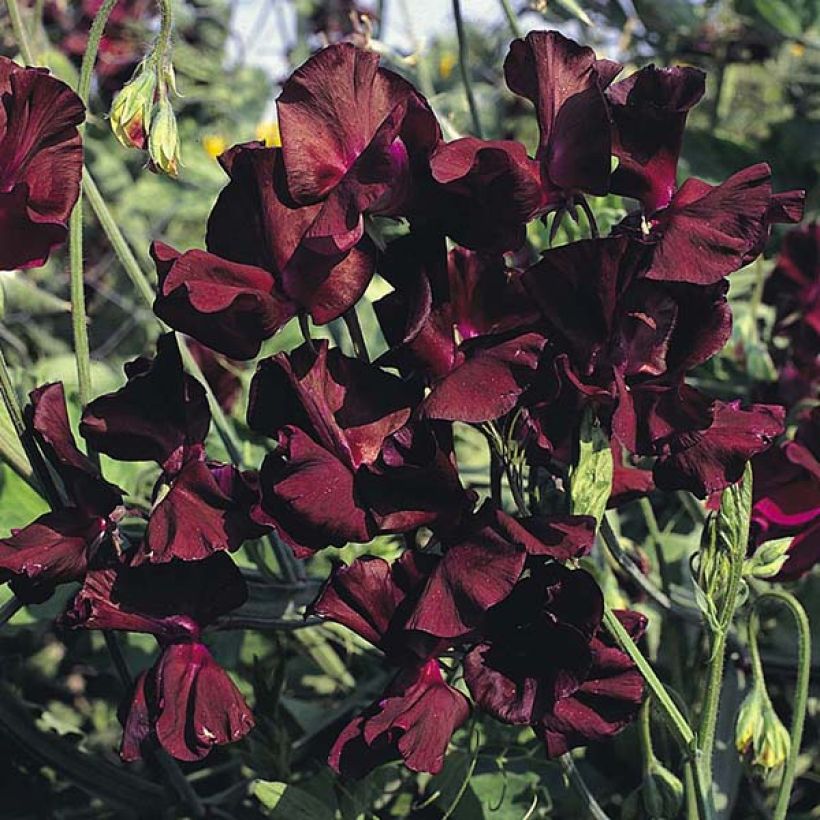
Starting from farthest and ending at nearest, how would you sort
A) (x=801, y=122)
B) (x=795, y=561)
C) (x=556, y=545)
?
(x=801, y=122) < (x=795, y=561) < (x=556, y=545)

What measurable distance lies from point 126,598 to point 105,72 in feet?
5.13

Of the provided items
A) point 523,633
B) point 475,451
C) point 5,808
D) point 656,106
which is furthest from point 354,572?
point 475,451

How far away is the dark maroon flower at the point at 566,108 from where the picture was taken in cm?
57

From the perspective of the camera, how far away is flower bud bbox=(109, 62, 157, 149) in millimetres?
666

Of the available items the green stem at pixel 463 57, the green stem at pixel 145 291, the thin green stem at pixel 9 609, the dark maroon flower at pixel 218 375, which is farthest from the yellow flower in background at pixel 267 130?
the thin green stem at pixel 9 609

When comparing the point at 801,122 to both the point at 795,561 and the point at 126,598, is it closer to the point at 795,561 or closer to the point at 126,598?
the point at 795,561

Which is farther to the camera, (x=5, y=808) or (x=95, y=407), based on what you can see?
(x=5, y=808)

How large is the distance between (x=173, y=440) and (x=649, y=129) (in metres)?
0.28

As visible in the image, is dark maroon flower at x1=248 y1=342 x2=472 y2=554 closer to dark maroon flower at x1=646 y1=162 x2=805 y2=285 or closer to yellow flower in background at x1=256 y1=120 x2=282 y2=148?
dark maroon flower at x1=646 y1=162 x2=805 y2=285

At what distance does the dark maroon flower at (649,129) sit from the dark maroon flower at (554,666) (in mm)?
179

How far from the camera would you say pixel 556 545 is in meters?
0.56

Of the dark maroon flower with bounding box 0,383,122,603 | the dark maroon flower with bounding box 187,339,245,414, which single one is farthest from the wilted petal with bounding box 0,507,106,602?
the dark maroon flower with bounding box 187,339,245,414

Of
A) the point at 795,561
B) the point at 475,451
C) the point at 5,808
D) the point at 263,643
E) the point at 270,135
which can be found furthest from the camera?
the point at 270,135

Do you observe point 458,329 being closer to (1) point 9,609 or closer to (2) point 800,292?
(1) point 9,609
